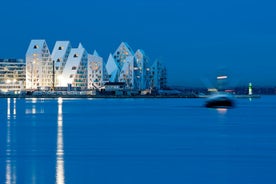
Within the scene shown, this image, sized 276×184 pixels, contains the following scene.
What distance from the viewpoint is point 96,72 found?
14150cm

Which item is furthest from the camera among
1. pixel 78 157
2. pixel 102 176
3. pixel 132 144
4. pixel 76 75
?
pixel 76 75

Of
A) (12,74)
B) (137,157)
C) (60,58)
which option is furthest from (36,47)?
(137,157)

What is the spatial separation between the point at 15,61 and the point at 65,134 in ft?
453

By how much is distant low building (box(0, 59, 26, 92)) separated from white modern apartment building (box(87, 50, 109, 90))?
1906 centimetres

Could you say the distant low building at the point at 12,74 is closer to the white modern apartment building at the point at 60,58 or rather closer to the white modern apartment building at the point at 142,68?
the white modern apartment building at the point at 60,58

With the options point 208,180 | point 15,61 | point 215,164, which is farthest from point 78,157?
point 15,61

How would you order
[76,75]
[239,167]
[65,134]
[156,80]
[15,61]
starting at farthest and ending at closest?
[156,80] → [15,61] → [76,75] → [65,134] → [239,167]

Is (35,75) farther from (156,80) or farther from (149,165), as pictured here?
(149,165)

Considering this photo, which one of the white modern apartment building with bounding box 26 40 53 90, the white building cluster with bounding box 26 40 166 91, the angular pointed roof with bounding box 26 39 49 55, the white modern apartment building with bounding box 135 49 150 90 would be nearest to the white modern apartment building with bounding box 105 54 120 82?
the white building cluster with bounding box 26 40 166 91

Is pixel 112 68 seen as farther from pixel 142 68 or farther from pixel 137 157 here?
pixel 137 157

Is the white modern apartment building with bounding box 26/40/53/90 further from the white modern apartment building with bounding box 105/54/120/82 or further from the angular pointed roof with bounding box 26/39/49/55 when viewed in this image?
the white modern apartment building with bounding box 105/54/120/82

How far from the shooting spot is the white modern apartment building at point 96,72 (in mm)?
139750

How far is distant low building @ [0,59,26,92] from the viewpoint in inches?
5984

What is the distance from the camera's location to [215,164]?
16062 millimetres
